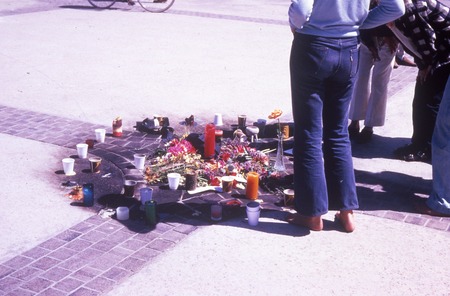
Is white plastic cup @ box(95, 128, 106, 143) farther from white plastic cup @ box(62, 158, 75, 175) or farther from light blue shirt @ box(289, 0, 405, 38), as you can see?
light blue shirt @ box(289, 0, 405, 38)

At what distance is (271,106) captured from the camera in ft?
26.5

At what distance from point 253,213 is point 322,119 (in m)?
0.84

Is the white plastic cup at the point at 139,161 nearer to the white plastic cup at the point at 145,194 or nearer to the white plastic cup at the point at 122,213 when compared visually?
the white plastic cup at the point at 145,194

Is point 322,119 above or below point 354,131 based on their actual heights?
above

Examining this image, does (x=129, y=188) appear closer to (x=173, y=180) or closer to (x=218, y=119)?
(x=173, y=180)

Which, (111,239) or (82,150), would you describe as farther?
(82,150)

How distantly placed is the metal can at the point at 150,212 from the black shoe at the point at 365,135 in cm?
296

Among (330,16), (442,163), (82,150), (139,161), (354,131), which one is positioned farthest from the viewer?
(354,131)

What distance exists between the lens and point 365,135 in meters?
6.99

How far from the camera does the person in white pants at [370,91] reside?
6738 millimetres

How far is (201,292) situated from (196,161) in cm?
211

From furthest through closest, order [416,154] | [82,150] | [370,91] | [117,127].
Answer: [370,91] < [117,127] < [416,154] < [82,150]

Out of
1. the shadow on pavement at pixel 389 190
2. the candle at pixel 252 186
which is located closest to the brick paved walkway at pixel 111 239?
the shadow on pavement at pixel 389 190

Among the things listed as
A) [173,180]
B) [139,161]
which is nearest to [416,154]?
[173,180]
